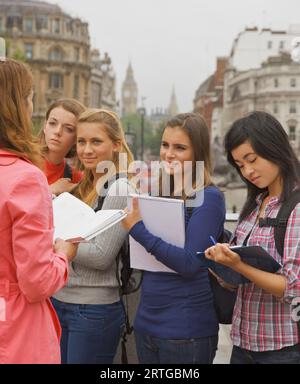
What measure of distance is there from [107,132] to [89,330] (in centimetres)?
93

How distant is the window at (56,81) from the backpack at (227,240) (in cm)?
6039

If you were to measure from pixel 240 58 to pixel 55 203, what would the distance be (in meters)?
70.0

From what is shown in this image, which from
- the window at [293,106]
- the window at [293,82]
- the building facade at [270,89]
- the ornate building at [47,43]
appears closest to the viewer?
the window at [293,106]

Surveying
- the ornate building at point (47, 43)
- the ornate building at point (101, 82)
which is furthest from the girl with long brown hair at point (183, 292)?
the ornate building at point (101, 82)

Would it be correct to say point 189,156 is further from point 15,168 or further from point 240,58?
point 240,58

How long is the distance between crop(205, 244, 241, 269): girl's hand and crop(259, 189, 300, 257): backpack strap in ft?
0.58

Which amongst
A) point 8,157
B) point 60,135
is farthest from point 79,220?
point 60,135

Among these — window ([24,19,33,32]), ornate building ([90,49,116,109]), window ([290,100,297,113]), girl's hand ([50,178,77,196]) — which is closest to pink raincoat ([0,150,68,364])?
girl's hand ([50,178,77,196])

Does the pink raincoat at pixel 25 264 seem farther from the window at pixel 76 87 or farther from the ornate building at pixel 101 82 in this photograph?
the ornate building at pixel 101 82

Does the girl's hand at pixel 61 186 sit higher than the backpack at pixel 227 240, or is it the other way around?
the girl's hand at pixel 61 186

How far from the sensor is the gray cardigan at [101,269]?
282cm

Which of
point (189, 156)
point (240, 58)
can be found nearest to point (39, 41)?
point (240, 58)

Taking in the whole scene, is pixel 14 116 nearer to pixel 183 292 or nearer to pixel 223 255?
pixel 223 255

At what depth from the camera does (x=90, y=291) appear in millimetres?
2865
